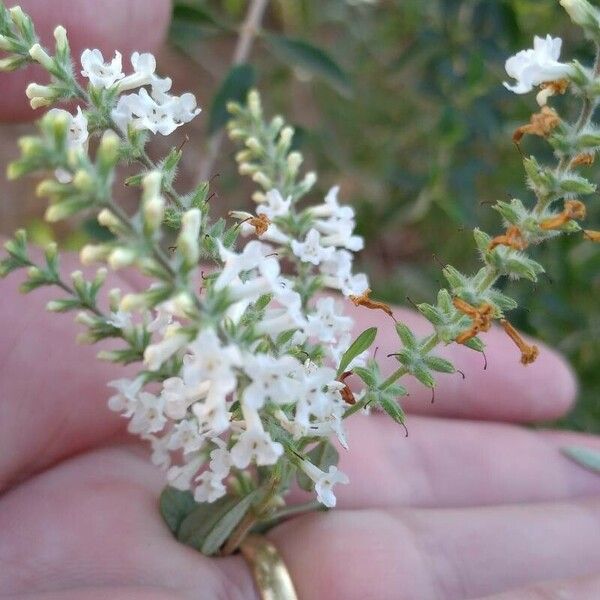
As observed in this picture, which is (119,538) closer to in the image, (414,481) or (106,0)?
(414,481)

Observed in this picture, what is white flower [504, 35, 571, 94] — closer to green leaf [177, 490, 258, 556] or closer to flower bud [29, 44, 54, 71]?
flower bud [29, 44, 54, 71]

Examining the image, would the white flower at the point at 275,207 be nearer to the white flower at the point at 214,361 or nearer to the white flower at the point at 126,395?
the white flower at the point at 126,395

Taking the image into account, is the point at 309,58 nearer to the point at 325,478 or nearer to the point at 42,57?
the point at 42,57

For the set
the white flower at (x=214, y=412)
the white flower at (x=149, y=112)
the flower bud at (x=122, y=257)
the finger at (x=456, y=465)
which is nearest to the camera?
the flower bud at (x=122, y=257)

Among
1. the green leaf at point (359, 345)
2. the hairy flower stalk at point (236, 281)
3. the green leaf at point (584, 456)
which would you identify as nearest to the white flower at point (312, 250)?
the hairy flower stalk at point (236, 281)

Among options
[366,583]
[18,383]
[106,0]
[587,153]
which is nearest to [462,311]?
[587,153]
